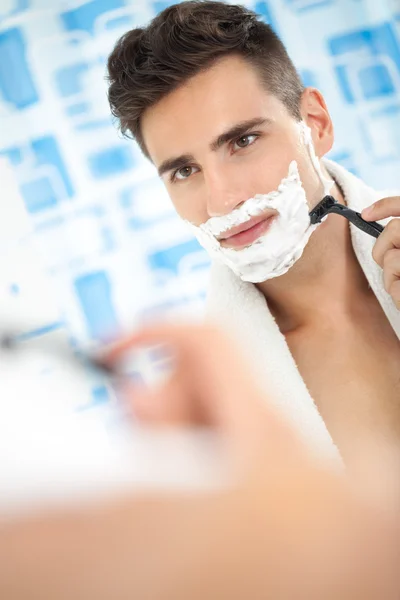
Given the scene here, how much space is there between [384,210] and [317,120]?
317mm

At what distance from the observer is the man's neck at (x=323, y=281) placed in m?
1.13

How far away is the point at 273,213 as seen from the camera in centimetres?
101

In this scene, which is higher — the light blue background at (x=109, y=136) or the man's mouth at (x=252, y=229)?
the light blue background at (x=109, y=136)

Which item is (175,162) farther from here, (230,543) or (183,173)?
(230,543)

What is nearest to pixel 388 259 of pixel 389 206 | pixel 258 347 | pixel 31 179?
pixel 389 206

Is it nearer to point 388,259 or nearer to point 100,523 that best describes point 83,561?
point 100,523

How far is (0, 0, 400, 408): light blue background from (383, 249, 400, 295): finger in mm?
677

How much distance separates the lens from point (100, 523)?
18cm

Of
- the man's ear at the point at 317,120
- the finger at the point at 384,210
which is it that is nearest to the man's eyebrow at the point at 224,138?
the man's ear at the point at 317,120

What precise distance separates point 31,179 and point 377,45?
967mm

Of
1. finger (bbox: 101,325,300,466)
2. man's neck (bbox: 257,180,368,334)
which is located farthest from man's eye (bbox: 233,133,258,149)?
finger (bbox: 101,325,300,466)

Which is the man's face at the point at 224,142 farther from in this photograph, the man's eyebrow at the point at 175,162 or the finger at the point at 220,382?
the finger at the point at 220,382

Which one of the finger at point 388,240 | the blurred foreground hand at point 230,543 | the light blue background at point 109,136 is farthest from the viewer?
the light blue background at point 109,136

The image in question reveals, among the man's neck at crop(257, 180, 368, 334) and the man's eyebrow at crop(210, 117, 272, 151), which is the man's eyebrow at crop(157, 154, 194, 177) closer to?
the man's eyebrow at crop(210, 117, 272, 151)
